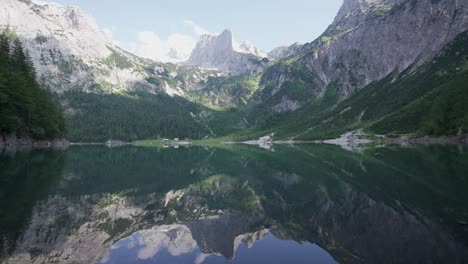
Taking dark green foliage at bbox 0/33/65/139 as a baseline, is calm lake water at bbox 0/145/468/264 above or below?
below

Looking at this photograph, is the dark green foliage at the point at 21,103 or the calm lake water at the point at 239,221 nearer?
the calm lake water at the point at 239,221

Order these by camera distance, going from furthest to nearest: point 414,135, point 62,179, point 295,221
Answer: point 414,135
point 62,179
point 295,221

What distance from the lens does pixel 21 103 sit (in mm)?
99875

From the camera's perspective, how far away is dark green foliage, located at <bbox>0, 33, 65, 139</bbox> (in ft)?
303

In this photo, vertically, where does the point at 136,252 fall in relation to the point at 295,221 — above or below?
above

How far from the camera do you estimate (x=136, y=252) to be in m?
18.4

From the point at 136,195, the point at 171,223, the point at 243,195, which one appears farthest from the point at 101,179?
the point at 171,223

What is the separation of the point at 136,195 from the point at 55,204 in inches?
391

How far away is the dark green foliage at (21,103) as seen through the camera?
3632 inches

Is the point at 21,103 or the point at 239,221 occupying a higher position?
the point at 21,103

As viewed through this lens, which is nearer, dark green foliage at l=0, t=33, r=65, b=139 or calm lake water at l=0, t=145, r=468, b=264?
calm lake water at l=0, t=145, r=468, b=264

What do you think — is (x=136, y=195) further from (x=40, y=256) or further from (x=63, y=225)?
(x=40, y=256)

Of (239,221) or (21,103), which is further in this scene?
(21,103)

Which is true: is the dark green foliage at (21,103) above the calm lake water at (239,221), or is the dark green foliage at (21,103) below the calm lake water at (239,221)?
above
